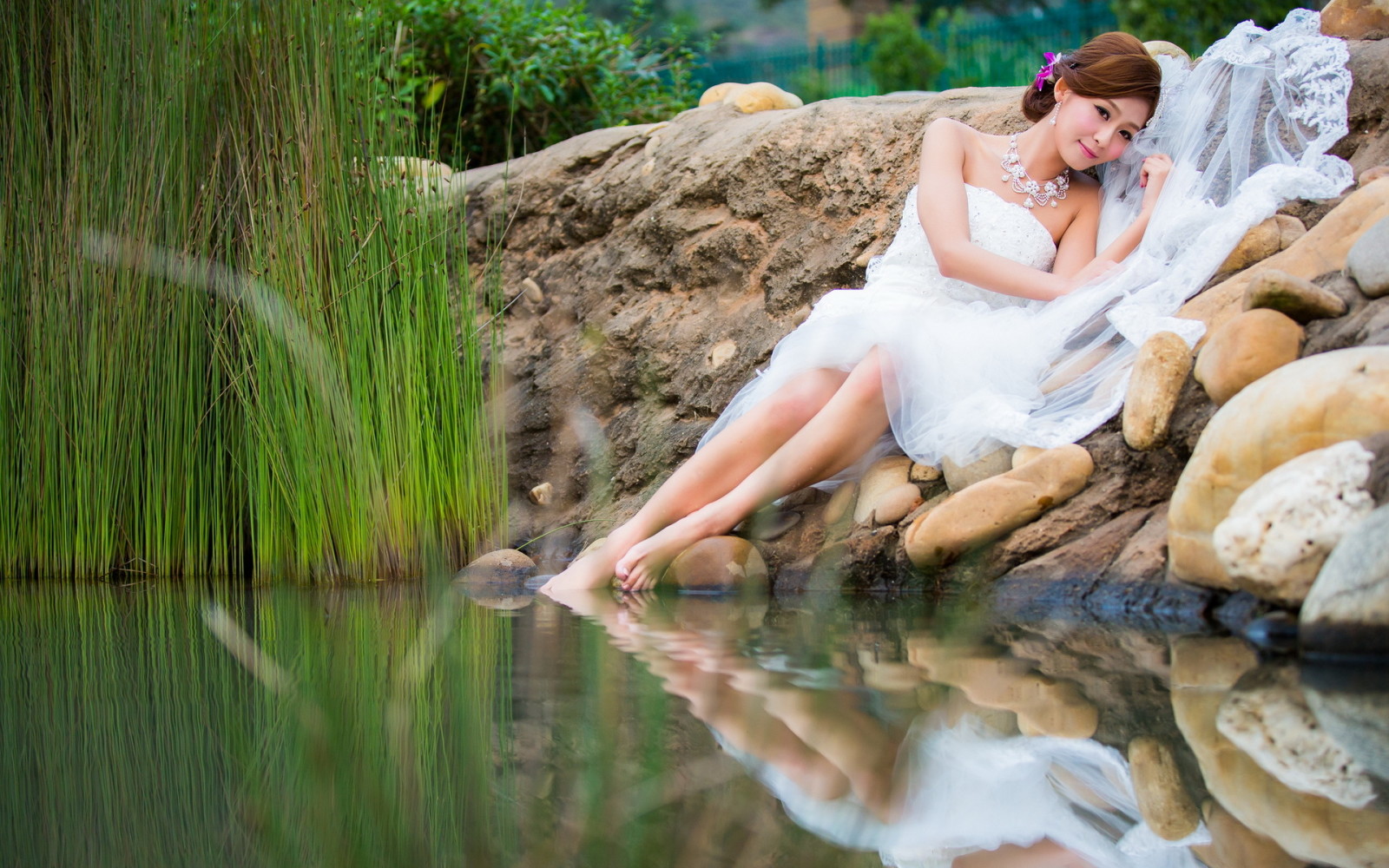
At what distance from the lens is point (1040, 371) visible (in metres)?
2.37

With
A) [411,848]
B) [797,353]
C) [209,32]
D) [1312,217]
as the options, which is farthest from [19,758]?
[1312,217]

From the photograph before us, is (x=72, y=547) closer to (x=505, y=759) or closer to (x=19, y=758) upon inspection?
(x=19, y=758)

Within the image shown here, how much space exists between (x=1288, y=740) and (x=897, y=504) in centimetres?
134

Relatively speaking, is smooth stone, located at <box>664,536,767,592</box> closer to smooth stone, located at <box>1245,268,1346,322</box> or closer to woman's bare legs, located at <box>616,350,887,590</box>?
woman's bare legs, located at <box>616,350,887,590</box>

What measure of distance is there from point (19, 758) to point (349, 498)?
149 centimetres

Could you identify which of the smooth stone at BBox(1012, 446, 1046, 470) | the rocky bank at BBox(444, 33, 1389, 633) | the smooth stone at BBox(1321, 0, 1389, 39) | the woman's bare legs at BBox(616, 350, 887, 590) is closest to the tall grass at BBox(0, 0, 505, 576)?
the rocky bank at BBox(444, 33, 1389, 633)

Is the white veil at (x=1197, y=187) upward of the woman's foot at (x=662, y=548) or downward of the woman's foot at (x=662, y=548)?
upward

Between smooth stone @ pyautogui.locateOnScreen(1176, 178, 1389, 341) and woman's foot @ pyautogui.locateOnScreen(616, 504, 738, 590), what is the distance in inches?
39.7

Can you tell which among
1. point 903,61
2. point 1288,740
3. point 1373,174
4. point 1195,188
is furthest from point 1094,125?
point 903,61

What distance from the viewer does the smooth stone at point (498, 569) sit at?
2.65 m

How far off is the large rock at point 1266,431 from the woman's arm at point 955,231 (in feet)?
2.74

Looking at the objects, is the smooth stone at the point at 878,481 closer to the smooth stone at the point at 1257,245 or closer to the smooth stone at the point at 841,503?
the smooth stone at the point at 841,503

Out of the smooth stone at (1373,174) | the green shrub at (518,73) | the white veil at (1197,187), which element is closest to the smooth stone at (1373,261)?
the white veil at (1197,187)

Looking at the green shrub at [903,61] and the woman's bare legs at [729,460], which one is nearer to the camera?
the woman's bare legs at [729,460]
